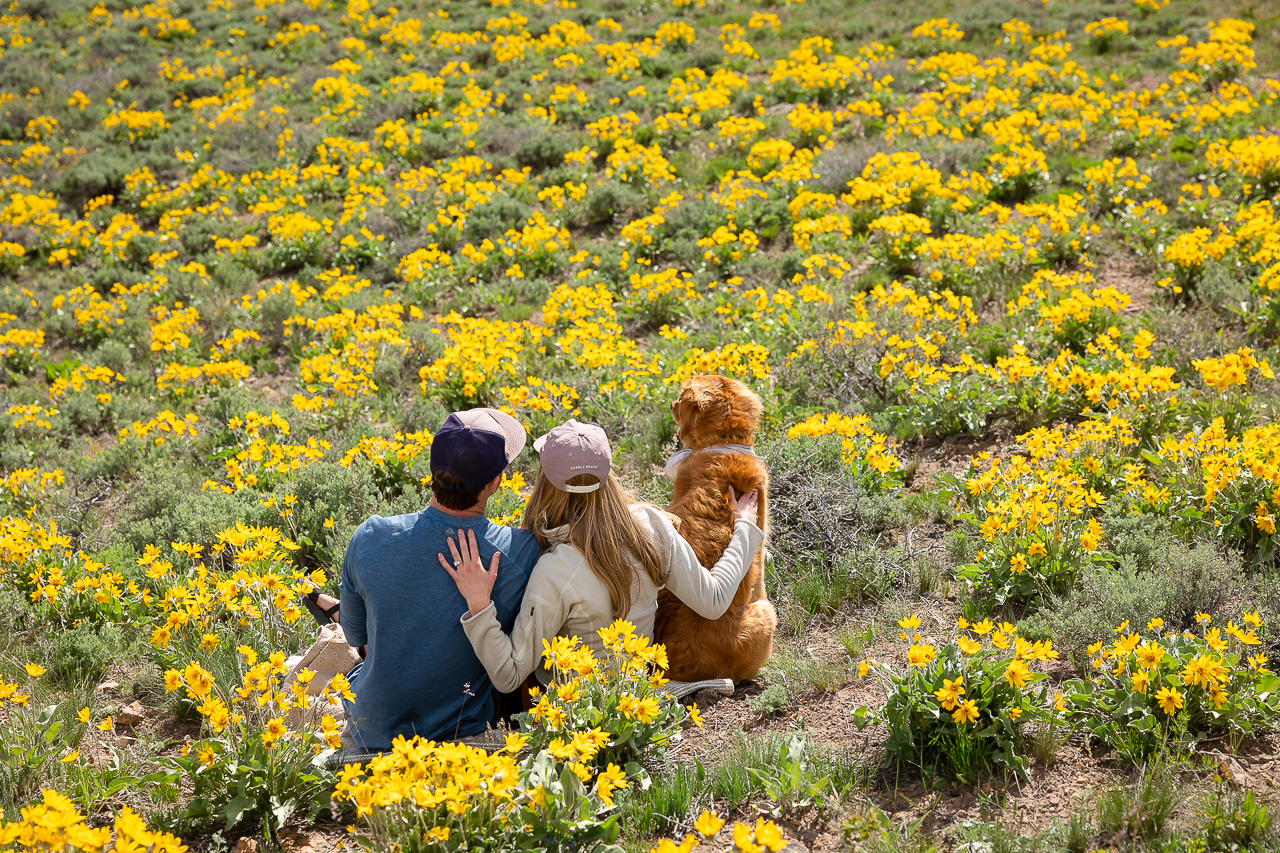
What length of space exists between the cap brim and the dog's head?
2.55 feet

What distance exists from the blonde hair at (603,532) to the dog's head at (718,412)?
661mm

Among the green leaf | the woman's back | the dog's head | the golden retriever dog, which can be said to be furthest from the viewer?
the dog's head

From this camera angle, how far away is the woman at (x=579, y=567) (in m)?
3.04

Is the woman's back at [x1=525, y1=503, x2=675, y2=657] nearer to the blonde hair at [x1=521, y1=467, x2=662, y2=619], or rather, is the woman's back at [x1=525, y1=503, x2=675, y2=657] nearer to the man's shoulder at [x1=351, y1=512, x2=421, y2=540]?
the blonde hair at [x1=521, y1=467, x2=662, y2=619]

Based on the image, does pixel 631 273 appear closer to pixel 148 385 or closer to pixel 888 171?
pixel 888 171

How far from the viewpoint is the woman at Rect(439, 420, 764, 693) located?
304 centimetres

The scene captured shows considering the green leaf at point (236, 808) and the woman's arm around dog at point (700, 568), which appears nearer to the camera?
the green leaf at point (236, 808)

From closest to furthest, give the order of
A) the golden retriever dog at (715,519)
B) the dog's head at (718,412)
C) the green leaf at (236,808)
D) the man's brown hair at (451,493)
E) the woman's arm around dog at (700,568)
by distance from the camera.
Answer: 1. the green leaf at (236,808)
2. the man's brown hair at (451,493)
3. the woman's arm around dog at (700,568)
4. the golden retriever dog at (715,519)
5. the dog's head at (718,412)

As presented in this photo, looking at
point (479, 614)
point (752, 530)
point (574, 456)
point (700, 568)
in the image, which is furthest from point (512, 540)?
point (752, 530)

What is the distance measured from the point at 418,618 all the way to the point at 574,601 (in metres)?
0.56

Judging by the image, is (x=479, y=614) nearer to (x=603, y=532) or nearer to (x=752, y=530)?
(x=603, y=532)

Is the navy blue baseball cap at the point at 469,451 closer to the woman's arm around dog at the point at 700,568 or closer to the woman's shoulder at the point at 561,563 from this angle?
the woman's shoulder at the point at 561,563

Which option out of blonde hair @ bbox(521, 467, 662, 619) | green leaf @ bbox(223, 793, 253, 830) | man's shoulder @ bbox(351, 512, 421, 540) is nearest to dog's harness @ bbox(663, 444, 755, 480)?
blonde hair @ bbox(521, 467, 662, 619)


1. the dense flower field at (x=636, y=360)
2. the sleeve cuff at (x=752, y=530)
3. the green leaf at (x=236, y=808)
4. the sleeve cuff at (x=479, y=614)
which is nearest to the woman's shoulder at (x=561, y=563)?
the sleeve cuff at (x=479, y=614)
